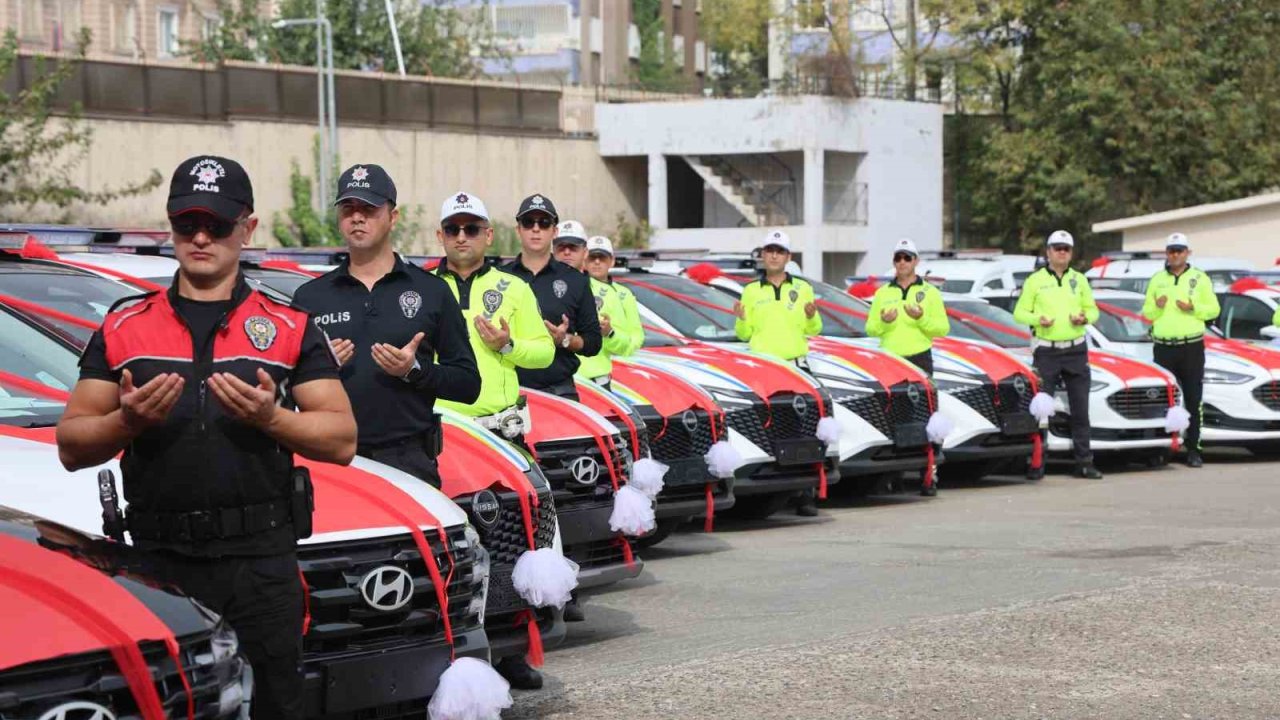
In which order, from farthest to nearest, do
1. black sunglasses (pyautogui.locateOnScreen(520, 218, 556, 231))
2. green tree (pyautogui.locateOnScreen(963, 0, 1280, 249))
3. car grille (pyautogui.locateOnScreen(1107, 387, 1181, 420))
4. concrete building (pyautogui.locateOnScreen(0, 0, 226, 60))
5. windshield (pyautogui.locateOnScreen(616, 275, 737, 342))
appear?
concrete building (pyautogui.locateOnScreen(0, 0, 226, 60)) → green tree (pyautogui.locateOnScreen(963, 0, 1280, 249)) → car grille (pyautogui.locateOnScreen(1107, 387, 1181, 420)) → windshield (pyautogui.locateOnScreen(616, 275, 737, 342)) → black sunglasses (pyautogui.locateOnScreen(520, 218, 556, 231))

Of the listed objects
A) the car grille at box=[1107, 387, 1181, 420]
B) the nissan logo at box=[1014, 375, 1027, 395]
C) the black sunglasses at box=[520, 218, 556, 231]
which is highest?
the black sunglasses at box=[520, 218, 556, 231]

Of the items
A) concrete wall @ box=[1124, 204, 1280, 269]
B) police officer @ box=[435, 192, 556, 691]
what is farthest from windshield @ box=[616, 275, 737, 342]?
concrete wall @ box=[1124, 204, 1280, 269]

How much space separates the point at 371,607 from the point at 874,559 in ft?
19.2

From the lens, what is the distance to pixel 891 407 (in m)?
14.4

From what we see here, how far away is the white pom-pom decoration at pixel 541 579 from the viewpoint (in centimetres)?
736

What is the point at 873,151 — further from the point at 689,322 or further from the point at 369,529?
the point at 369,529

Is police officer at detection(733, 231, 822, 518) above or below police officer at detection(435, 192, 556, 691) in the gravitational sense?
below

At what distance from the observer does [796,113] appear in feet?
144

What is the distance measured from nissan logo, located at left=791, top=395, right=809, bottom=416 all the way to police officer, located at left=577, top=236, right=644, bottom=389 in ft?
3.73

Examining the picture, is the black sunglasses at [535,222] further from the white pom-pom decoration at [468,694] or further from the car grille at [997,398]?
the car grille at [997,398]

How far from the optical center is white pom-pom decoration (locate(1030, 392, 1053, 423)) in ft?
51.8

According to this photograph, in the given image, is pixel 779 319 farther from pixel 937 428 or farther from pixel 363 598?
pixel 363 598

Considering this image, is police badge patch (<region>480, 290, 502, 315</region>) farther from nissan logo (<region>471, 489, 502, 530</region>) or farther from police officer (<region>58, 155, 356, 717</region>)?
police officer (<region>58, 155, 356, 717</region>)

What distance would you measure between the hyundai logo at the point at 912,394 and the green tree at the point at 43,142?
20.5 m
